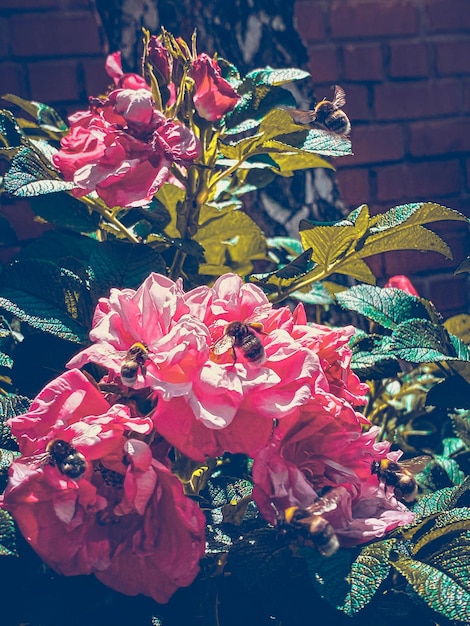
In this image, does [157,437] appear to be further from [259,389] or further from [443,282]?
[443,282]

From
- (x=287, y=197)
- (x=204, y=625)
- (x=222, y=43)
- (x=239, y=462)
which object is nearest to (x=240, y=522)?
(x=204, y=625)

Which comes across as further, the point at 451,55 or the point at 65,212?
the point at 451,55

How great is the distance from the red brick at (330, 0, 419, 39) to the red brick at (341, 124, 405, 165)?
24 centimetres

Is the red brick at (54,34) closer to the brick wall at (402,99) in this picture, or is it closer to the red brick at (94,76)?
the red brick at (94,76)

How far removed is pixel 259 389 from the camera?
0.56 meters

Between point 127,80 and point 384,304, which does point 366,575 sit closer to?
point 384,304

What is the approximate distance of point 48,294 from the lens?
2.39 ft

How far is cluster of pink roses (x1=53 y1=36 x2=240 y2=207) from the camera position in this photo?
2.45 feet

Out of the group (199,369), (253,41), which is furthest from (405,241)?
(253,41)

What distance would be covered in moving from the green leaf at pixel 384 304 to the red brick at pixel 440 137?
4.25 ft

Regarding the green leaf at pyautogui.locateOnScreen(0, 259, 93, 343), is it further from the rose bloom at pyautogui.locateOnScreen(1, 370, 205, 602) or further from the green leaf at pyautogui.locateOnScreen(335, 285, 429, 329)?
the green leaf at pyautogui.locateOnScreen(335, 285, 429, 329)

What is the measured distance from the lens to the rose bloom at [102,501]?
548 millimetres

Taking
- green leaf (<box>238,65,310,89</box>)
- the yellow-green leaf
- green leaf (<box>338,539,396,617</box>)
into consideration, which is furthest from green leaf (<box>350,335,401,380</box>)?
green leaf (<box>238,65,310,89</box>)

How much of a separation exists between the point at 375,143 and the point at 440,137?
198 millimetres
